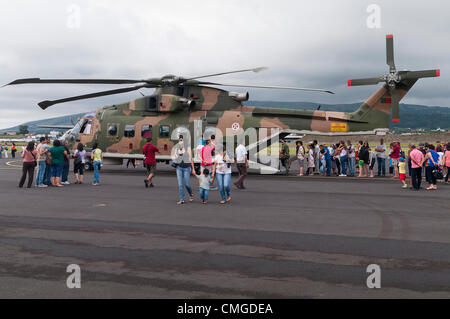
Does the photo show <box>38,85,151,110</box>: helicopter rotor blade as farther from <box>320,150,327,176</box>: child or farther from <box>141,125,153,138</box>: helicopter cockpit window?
<box>320,150,327,176</box>: child

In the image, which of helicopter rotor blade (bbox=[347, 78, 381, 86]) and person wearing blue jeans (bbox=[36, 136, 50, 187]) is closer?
person wearing blue jeans (bbox=[36, 136, 50, 187])

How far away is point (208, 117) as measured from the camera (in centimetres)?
1945

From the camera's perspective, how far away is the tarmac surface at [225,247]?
14.5 feet

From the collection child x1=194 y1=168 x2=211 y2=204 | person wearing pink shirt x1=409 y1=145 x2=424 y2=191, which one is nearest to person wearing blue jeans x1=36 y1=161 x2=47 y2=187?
child x1=194 y1=168 x2=211 y2=204

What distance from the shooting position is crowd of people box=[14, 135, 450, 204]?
1087 cm

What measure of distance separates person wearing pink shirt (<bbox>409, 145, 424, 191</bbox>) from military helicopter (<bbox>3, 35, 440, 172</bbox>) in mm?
5044

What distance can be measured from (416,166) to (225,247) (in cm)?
1021

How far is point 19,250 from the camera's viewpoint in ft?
19.6

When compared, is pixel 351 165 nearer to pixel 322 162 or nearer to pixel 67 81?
pixel 322 162

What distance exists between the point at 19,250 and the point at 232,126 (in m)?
14.1

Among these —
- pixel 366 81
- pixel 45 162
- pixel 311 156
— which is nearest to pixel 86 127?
pixel 45 162

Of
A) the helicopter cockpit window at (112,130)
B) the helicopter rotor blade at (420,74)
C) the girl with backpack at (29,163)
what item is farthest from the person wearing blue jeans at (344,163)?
the girl with backpack at (29,163)

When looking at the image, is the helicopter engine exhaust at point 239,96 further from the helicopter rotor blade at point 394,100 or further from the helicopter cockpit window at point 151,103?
the helicopter rotor blade at point 394,100
